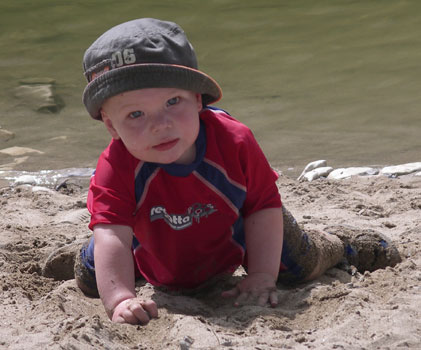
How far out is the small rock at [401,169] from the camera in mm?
4789

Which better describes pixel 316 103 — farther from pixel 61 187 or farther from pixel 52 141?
pixel 61 187

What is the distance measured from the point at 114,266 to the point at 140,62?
2.38 ft

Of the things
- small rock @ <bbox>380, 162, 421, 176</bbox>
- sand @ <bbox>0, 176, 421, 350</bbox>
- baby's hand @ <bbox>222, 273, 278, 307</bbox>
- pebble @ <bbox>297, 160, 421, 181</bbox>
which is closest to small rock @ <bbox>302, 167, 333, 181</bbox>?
pebble @ <bbox>297, 160, 421, 181</bbox>

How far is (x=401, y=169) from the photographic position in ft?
15.8

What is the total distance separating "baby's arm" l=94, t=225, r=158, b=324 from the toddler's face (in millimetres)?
302

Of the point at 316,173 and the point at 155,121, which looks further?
the point at 316,173

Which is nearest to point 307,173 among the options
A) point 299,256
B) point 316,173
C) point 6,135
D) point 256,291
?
point 316,173

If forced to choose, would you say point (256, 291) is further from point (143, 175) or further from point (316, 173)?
point (316, 173)

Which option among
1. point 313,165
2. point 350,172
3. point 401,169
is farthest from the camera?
point 313,165

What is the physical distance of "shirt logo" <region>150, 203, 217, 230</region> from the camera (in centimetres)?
261

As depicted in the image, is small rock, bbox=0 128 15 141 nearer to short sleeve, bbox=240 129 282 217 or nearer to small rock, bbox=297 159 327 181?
small rock, bbox=297 159 327 181

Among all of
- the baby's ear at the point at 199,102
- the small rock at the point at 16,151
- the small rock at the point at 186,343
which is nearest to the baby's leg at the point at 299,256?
the baby's ear at the point at 199,102

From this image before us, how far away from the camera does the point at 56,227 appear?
12.8 feet

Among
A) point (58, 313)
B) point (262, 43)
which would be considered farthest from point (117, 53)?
point (262, 43)
